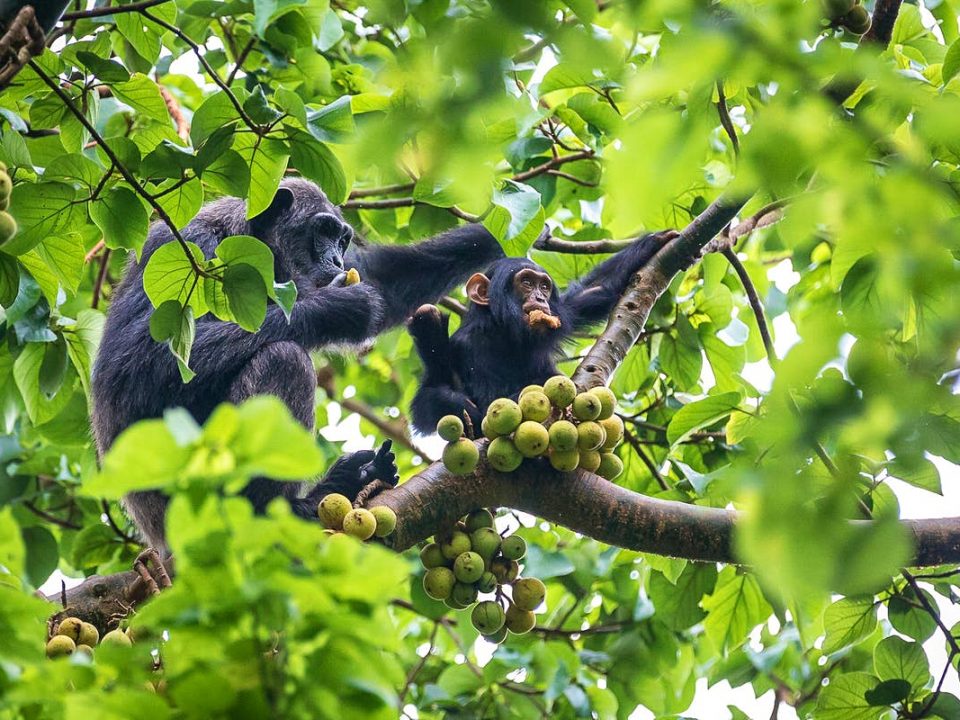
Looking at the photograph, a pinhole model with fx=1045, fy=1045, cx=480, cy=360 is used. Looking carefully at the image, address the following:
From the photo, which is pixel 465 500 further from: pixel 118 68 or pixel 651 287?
pixel 118 68

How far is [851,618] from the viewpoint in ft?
9.92

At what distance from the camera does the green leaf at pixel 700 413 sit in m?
3.10

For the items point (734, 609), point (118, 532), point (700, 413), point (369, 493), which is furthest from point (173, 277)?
point (734, 609)

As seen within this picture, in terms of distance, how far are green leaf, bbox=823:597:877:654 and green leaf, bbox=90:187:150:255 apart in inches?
85.1

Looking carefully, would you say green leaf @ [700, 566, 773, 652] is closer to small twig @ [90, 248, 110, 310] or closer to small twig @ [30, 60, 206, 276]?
small twig @ [30, 60, 206, 276]

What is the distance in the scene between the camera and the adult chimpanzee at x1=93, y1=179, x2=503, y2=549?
3189 millimetres

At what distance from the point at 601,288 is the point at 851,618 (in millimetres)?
1425

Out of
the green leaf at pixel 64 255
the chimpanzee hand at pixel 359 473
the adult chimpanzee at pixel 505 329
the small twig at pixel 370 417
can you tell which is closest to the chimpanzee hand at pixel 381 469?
the chimpanzee hand at pixel 359 473

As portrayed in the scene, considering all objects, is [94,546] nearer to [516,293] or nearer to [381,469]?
[381,469]

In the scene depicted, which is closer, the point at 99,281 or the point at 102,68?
the point at 102,68

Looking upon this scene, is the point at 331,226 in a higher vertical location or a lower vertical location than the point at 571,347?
higher

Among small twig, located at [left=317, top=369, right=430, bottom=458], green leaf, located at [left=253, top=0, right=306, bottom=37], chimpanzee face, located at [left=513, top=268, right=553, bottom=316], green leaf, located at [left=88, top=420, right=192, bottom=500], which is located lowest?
small twig, located at [left=317, top=369, right=430, bottom=458]

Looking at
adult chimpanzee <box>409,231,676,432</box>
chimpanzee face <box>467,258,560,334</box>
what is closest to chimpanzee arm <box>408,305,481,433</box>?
adult chimpanzee <box>409,231,676,432</box>

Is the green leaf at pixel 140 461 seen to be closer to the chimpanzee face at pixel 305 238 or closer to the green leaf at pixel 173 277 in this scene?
the green leaf at pixel 173 277
